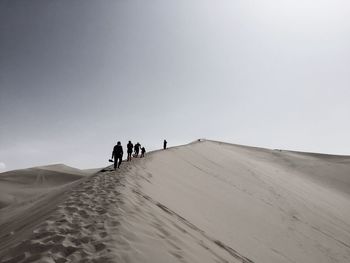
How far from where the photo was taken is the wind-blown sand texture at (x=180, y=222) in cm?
521

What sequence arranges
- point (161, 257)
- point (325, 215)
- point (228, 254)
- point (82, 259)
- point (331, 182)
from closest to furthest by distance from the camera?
1. point (82, 259)
2. point (161, 257)
3. point (228, 254)
4. point (325, 215)
5. point (331, 182)

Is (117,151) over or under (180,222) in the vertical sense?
over

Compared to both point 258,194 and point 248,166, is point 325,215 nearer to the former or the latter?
point 258,194

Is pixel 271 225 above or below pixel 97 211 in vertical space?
below

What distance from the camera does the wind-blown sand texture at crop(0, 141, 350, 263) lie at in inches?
205

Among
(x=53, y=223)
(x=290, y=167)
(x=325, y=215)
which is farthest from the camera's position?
(x=290, y=167)

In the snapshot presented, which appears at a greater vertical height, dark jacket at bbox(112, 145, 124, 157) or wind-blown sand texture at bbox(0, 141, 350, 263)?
dark jacket at bbox(112, 145, 124, 157)

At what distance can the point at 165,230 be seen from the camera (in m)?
6.64

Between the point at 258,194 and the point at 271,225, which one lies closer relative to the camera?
the point at 271,225

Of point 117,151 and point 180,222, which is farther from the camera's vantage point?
point 117,151

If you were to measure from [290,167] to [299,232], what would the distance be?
21.7m

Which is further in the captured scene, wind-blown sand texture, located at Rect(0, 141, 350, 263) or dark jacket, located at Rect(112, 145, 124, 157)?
dark jacket, located at Rect(112, 145, 124, 157)

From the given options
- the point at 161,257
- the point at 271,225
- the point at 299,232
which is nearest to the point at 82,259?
the point at 161,257

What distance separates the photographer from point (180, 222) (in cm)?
795
